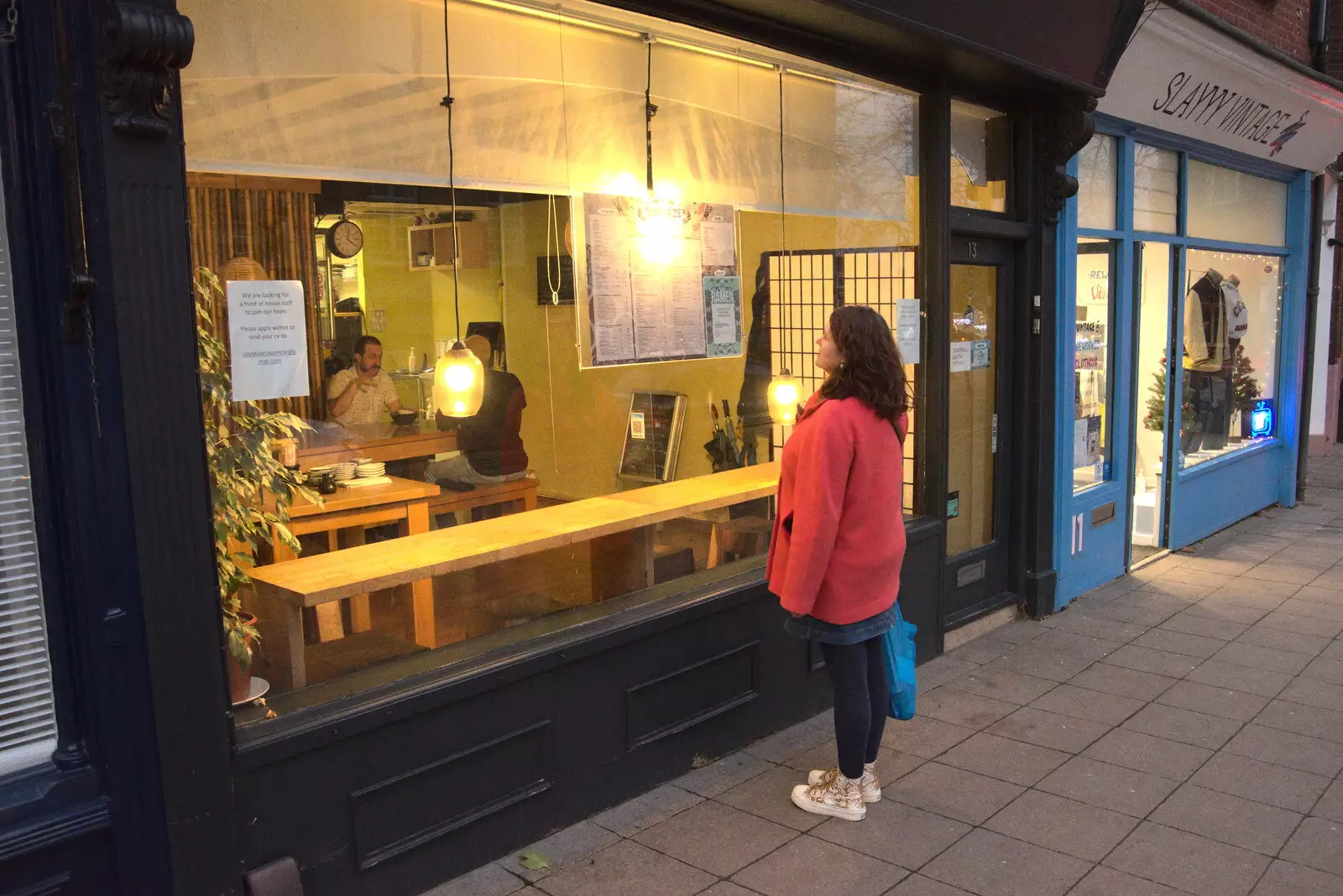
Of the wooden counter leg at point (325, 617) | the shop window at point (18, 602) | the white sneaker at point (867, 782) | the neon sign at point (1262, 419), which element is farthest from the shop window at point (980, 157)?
the neon sign at point (1262, 419)

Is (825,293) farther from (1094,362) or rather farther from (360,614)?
(360,614)

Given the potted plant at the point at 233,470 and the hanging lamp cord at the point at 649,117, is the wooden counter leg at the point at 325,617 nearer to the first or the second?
the potted plant at the point at 233,470

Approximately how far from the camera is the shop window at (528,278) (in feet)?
12.4

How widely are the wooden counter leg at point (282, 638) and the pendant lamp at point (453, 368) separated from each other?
1212mm

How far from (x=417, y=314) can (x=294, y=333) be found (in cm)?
145

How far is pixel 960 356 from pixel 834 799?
314cm

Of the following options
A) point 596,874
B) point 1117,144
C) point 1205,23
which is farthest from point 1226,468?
point 596,874

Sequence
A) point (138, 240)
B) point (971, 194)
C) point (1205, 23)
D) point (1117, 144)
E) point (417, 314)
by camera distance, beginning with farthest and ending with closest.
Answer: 1. point (1117, 144)
2. point (1205, 23)
3. point (971, 194)
4. point (417, 314)
5. point (138, 240)

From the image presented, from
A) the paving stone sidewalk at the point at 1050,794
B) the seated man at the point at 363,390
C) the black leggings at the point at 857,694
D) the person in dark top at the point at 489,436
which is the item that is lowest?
the paving stone sidewalk at the point at 1050,794

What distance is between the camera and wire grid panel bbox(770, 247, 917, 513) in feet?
19.6

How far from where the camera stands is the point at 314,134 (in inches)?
151

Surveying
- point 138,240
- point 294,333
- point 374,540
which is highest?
point 138,240

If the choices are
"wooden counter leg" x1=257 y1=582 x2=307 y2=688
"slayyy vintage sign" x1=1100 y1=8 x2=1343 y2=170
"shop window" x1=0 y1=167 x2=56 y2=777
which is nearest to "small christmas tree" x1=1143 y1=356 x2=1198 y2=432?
"slayyy vintage sign" x1=1100 y1=8 x2=1343 y2=170

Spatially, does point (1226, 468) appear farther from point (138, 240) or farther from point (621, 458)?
point (138, 240)
